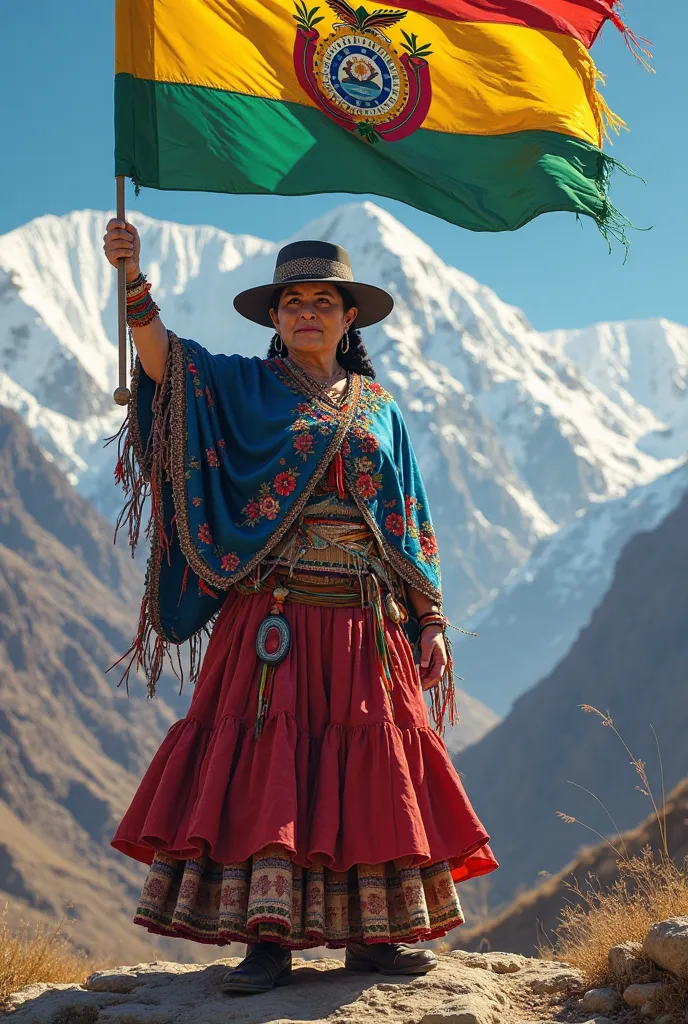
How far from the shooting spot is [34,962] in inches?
209

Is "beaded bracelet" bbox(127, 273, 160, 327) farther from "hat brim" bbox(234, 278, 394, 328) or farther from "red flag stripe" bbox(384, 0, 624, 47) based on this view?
"red flag stripe" bbox(384, 0, 624, 47)

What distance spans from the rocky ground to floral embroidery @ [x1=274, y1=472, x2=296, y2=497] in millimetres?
1703

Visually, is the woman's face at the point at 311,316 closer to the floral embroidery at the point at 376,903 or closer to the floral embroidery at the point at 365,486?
the floral embroidery at the point at 365,486

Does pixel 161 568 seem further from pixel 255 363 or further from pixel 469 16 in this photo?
pixel 469 16

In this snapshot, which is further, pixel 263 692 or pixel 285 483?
pixel 285 483

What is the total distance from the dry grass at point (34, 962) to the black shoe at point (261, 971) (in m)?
0.95

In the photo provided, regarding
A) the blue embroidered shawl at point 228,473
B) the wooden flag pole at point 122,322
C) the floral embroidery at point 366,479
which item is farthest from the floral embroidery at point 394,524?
the wooden flag pole at point 122,322

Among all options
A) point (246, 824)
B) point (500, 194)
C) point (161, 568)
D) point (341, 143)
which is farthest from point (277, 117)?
point (246, 824)

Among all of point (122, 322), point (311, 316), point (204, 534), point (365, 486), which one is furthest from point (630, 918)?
point (122, 322)

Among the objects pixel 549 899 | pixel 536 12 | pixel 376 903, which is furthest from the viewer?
pixel 549 899

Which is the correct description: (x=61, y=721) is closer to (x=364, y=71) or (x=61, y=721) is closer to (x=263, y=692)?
(x=364, y=71)

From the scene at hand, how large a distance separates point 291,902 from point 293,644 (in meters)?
0.90

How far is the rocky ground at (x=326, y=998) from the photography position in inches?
168

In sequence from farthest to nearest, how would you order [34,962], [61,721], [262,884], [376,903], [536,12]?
[61,721]
[536,12]
[34,962]
[376,903]
[262,884]
